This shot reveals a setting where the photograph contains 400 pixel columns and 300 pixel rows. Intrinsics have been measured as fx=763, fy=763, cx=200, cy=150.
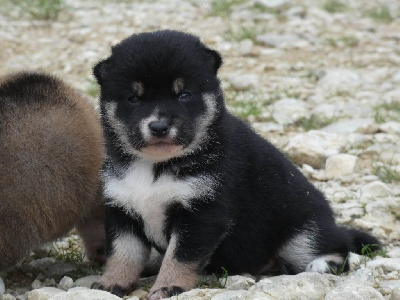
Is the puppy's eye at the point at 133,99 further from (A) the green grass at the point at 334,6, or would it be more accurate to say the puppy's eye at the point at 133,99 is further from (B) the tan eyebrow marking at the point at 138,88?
(A) the green grass at the point at 334,6

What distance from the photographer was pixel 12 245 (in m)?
5.20

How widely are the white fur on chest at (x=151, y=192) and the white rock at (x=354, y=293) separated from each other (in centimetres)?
108

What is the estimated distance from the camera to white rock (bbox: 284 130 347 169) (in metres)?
7.93

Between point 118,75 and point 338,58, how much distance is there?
7.46 m

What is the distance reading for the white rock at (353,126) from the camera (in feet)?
28.5

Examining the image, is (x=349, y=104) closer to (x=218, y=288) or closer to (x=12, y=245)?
(x=218, y=288)

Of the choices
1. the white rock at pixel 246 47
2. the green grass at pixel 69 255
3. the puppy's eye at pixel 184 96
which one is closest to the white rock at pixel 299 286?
the puppy's eye at pixel 184 96

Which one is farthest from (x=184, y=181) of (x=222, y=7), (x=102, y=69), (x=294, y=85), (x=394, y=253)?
(x=222, y=7)

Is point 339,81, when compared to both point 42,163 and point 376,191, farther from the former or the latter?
point 42,163

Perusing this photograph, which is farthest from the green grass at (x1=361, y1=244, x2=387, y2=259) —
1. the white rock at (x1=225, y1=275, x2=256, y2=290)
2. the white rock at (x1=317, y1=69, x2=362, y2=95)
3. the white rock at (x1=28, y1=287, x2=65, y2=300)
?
the white rock at (x1=317, y1=69, x2=362, y2=95)

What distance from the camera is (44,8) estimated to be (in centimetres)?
1363

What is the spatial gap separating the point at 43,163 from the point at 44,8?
8917mm

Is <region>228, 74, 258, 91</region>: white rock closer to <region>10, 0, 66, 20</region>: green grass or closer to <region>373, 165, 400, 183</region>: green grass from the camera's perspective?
<region>373, 165, 400, 183</region>: green grass

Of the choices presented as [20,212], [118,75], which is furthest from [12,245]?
[118,75]
